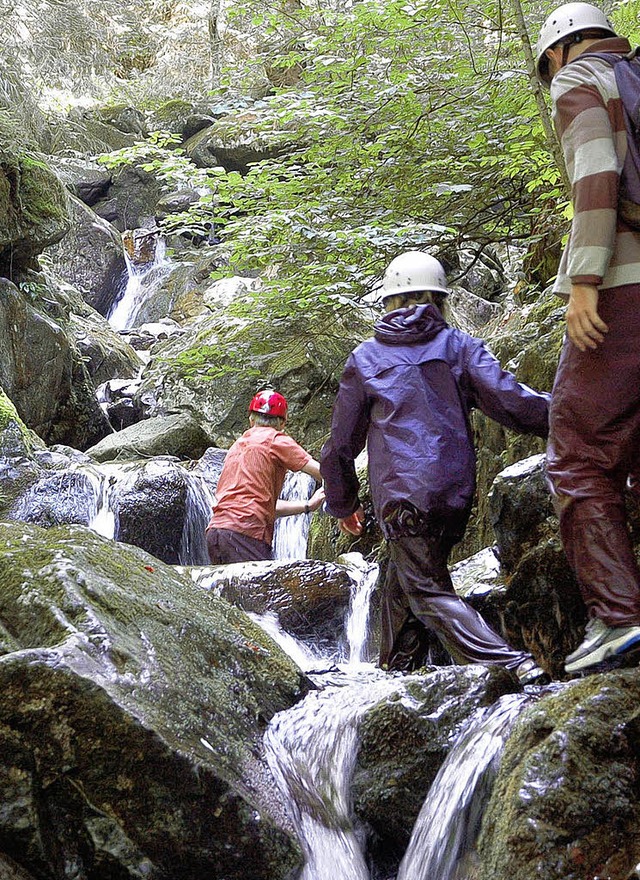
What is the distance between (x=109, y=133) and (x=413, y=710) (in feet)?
90.2

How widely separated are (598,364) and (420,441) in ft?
4.14

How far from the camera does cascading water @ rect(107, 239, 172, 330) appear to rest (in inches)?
909

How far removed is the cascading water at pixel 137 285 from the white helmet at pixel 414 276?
62.2 ft

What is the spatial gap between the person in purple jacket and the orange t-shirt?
7.30 feet

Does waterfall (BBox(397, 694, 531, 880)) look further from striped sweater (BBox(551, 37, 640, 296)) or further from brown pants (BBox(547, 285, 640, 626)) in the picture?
striped sweater (BBox(551, 37, 640, 296))

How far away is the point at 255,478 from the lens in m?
6.63

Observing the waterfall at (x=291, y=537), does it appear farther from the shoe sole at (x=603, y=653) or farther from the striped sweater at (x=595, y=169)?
the striped sweater at (x=595, y=169)

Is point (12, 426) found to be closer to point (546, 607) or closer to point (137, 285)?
point (546, 607)

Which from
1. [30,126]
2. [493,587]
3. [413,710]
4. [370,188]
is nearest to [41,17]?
[30,126]

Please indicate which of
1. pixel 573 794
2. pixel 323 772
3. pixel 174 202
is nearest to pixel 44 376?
pixel 323 772

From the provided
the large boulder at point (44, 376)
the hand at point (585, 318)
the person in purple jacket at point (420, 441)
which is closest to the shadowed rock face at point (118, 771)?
the person in purple jacket at point (420, 441)

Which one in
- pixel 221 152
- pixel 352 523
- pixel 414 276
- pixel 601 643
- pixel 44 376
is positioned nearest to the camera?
pixel 601 643

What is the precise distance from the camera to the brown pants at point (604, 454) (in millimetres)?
2754

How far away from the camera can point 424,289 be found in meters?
4.31
